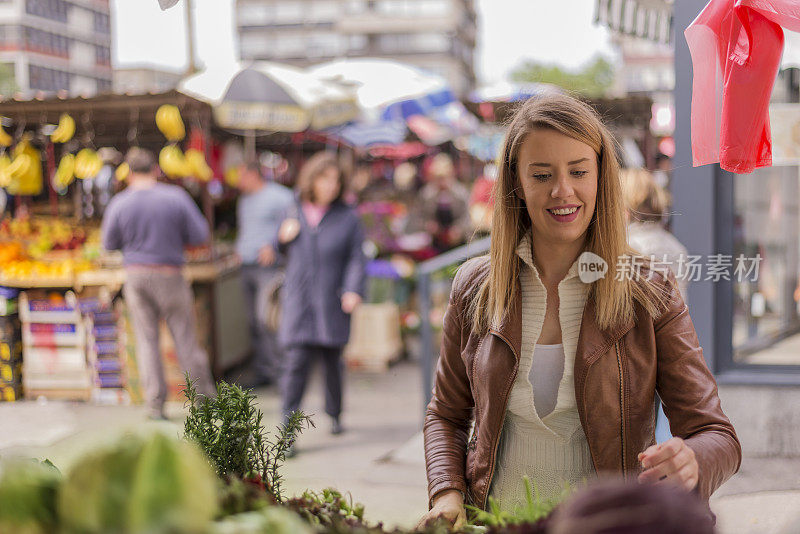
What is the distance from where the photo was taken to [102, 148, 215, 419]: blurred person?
220 inches

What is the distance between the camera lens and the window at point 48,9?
136 inches

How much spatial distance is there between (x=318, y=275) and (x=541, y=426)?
11.6ft

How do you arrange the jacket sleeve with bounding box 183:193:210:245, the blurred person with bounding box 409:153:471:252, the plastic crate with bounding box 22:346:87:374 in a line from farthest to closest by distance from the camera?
the blurred person with bounding box 409:153:471:252 → the plastic crate with bounding box 22:346:87:374 → the jacket sleeve with bounding box 183:193:210:245

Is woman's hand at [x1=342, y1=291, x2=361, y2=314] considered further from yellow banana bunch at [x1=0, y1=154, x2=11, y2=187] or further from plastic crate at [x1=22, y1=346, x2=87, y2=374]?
yellow banana bunch at [x1=0, y1=154, x2=11, y2=187]

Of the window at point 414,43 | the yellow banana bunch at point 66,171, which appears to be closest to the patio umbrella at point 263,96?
the yellow banana bunch at point 66,171

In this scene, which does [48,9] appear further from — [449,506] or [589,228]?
[449,506]

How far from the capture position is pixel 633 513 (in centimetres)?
84

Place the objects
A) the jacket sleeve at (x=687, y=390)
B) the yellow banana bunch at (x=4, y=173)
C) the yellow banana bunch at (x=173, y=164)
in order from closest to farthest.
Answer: the jacket sleeve at (x=687, y=390)
the yellow banana bunch at (x=173, y=164)
the yellow banana bunch at (x=4, y=173)

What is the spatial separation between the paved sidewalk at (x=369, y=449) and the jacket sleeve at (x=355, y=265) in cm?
92

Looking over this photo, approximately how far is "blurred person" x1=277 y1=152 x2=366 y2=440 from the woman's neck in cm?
337

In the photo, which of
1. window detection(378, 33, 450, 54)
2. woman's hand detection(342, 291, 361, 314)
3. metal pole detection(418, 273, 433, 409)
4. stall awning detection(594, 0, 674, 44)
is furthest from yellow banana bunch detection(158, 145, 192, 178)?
window detection(378, 33, 450, 54)

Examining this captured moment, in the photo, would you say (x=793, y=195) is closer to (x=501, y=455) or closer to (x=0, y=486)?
(x=501, y=455)

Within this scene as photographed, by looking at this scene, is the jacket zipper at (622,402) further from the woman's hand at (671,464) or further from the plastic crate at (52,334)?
the plastic crate at (52,334)

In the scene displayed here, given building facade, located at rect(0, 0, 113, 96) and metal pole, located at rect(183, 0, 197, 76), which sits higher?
metal pole, located at rect(183, 0, 197, 76)
